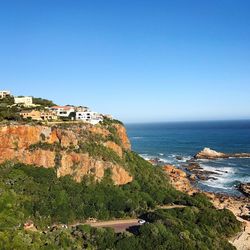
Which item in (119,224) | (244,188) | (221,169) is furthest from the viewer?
(221,169)

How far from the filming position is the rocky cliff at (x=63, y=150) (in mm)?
57625

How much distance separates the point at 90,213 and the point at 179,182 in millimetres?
33307

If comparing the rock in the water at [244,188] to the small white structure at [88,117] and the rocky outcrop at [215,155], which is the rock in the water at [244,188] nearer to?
the small white structure at [88,117]

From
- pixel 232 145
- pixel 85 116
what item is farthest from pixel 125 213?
pixel 232 145

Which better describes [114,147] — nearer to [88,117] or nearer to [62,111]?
[88,117]

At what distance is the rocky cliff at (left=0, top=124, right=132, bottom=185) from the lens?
189 feet

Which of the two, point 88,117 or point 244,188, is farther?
point 244,188

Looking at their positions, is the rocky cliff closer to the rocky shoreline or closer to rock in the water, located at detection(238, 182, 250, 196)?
the rocky shoreline

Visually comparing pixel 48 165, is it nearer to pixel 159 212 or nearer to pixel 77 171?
pixel 77 171

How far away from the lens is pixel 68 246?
41094mm

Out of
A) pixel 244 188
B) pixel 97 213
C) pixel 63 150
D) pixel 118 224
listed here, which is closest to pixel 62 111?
pixel 63 150

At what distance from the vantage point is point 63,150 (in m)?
59.8

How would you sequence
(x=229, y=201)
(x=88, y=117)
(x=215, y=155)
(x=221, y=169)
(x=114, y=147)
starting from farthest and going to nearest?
(x=215, y=155)
(x=221, y=169)
(x=88, y=117)
(x=229, y=201)
(x=114, y=147)

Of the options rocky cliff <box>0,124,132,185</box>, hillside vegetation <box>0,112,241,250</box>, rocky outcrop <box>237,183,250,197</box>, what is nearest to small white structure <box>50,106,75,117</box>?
hillside vegetation <box>0,112,241,250</box>
